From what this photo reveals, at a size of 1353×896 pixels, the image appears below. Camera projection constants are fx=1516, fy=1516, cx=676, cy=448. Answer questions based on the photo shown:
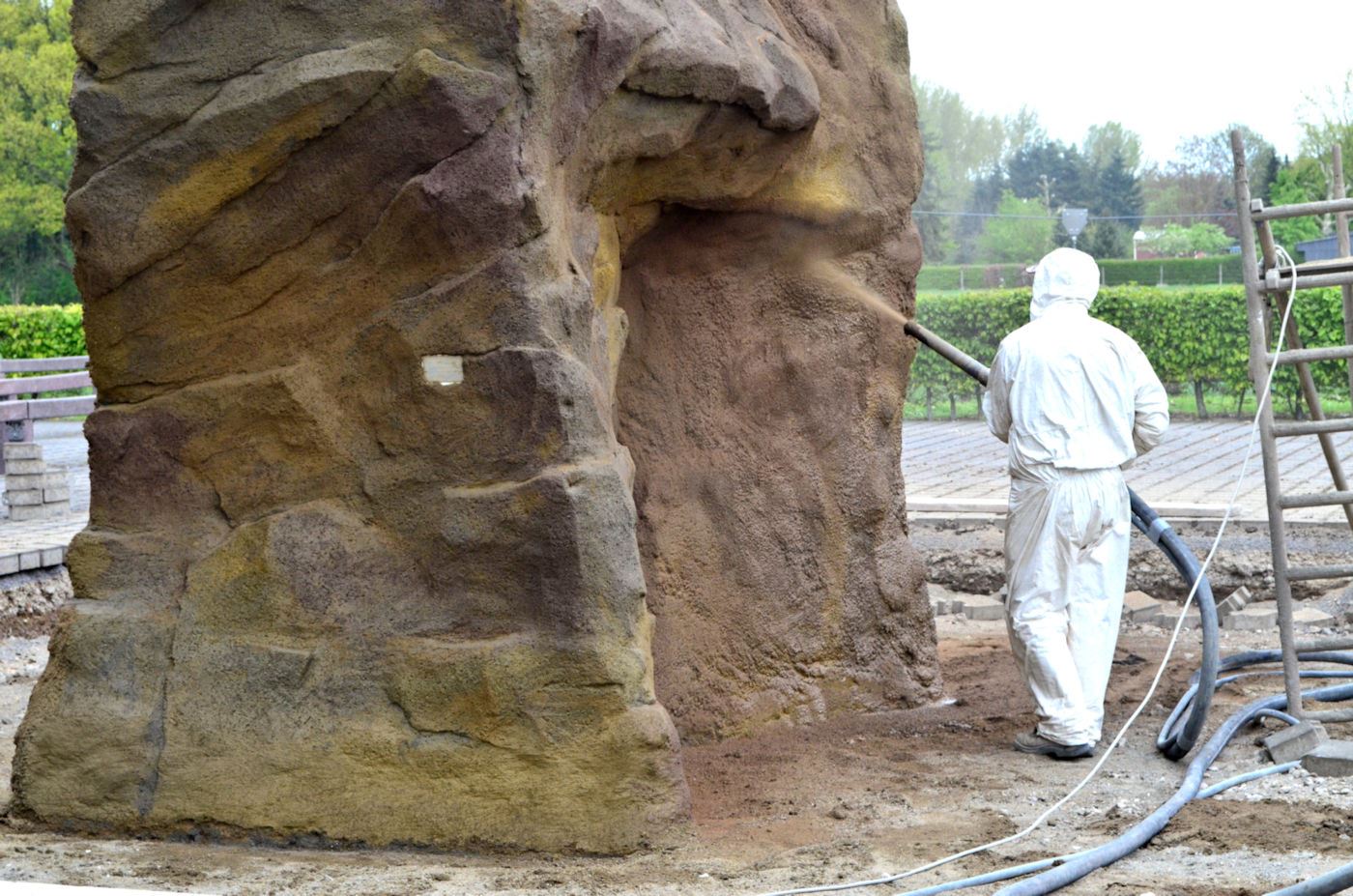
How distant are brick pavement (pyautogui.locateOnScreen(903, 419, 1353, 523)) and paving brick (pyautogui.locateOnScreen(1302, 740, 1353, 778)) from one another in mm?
5250

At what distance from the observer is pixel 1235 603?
26.0 feet

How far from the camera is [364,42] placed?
13.9 feet

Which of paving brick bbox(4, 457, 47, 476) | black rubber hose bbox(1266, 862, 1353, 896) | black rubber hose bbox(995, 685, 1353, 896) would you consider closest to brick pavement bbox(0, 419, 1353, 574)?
paving brick bbox(4, 457, 47, 476)

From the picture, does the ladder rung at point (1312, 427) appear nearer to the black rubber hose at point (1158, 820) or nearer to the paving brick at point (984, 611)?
the black rubber hose at point (1158, 820)

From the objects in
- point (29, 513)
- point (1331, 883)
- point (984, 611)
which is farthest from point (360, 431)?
point (29, 513)

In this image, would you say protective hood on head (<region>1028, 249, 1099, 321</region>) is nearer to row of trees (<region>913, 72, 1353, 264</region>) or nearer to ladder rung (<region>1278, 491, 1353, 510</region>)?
ladder rung (<region>1278, 491, 1353, 510</region>)

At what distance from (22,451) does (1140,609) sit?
25.7 feet

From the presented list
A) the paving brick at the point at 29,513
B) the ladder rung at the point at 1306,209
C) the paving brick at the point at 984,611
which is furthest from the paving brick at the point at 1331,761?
the paving brick at the point at 29,513

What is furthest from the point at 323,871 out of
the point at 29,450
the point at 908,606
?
the point at 29,450

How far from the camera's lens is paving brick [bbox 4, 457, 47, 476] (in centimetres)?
1104

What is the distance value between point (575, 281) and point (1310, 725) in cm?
285

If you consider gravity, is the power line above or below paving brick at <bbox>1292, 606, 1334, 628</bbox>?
above

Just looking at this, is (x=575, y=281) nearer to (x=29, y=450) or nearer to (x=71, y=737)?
(x=71, y=737)

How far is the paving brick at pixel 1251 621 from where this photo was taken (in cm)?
770
